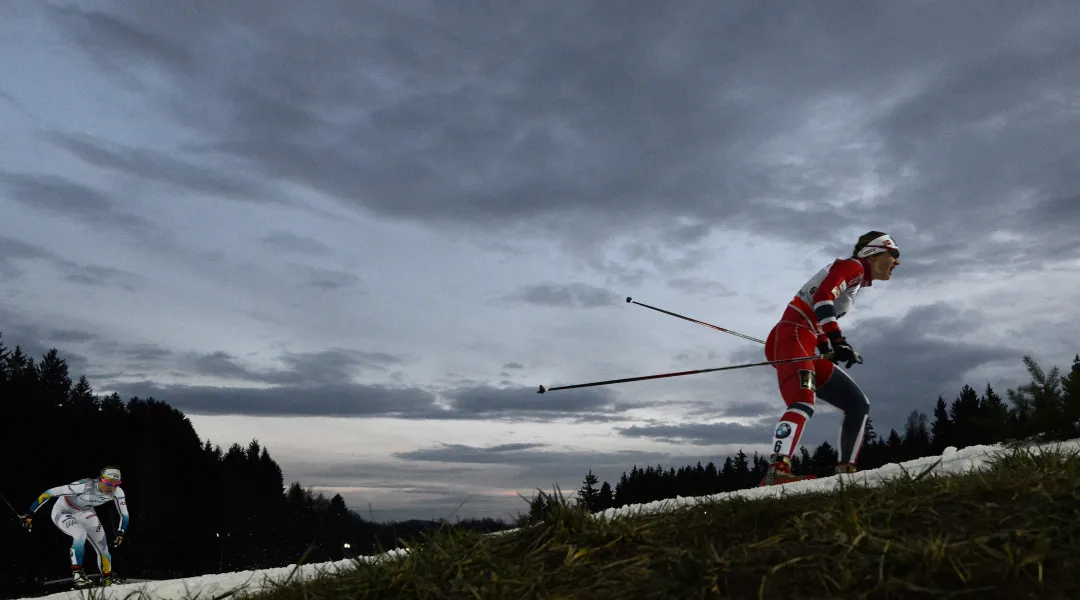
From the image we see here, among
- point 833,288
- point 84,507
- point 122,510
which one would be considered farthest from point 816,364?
point 84,507

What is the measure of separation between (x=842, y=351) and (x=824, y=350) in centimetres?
67

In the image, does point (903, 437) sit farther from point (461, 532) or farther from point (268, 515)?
point (461, 532)

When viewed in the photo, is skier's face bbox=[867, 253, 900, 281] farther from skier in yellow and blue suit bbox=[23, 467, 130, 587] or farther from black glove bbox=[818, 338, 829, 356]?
skier in yellow and blue suit bbox=[23, 467, 130, 587]

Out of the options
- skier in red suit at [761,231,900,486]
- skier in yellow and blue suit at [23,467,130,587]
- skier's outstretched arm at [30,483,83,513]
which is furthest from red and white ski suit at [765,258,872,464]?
skier's outstretched arm at [30,483,83,513]

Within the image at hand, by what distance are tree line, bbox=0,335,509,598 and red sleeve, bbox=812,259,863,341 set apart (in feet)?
49.9

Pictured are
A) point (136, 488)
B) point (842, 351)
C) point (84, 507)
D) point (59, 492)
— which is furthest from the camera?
point (136, 488)

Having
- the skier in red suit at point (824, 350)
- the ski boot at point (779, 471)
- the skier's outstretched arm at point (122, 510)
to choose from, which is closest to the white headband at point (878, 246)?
the skier in red suit at point (824, 350)

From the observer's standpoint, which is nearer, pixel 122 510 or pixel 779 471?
pixel 779 471

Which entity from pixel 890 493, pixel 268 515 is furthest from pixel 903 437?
pixel 890 493

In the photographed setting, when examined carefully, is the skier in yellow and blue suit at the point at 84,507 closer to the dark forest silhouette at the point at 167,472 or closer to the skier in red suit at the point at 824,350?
the dark forest silhouette at the point at 167,472

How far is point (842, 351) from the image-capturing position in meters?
9.04

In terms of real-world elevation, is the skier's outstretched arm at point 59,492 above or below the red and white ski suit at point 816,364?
below

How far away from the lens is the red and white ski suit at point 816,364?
30.6ft

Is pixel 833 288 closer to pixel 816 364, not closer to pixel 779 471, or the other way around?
pixel 816 364
